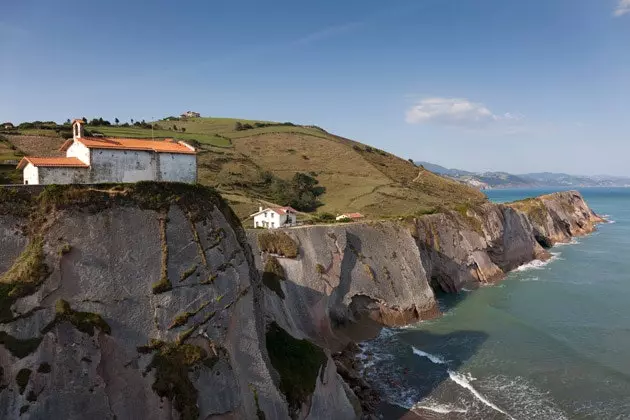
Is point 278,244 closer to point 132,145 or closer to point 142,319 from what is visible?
point 132,145

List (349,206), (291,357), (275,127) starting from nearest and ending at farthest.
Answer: (291,357), (349,206), (275,127)

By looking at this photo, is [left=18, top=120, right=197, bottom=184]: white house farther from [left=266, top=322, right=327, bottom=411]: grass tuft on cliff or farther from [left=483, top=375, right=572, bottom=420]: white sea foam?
[left=483, top=375, right=572, bottom=420]: white sea foam

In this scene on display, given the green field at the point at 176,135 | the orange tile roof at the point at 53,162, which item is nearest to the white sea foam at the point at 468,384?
the orange tile roof at the point at 53,162

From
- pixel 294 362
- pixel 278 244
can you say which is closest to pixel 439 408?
pixel 294 362

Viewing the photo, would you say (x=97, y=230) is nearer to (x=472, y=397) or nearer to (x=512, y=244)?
(x=472, y=397)

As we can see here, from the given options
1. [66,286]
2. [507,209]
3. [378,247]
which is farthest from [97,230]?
[507,209]

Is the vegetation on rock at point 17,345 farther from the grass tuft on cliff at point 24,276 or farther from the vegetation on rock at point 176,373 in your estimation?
the vegetation on rock at point 176,373
